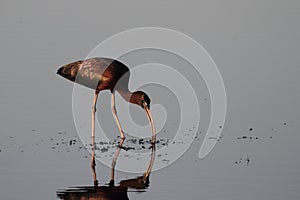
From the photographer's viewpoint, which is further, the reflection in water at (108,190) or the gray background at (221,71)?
the gray background at (221,71)

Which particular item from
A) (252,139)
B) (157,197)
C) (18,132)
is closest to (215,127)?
(252,139)

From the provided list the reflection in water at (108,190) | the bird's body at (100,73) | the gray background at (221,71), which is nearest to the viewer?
the reflection in water at (108,190)

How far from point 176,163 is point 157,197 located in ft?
7.46

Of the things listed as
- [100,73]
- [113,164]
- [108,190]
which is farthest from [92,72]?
[108,190]


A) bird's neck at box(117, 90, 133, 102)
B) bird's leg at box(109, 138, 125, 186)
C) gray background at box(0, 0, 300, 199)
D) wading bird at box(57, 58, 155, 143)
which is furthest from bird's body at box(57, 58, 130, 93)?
bird's leg at box(109, 138, 125, 186)

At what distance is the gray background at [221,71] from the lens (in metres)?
12.2

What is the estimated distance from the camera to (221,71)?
21531 millimetres

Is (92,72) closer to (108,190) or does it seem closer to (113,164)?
(113,164)

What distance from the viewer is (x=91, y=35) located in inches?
1022

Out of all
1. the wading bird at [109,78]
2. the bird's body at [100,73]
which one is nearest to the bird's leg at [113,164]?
the wading bird at [109,78]

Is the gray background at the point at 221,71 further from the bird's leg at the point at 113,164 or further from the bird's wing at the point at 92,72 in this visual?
the bird's wing at the point at 92,72

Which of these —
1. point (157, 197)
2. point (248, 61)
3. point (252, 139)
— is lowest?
point (157, 197)

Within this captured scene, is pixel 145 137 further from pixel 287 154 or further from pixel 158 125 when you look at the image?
pixel 287 154

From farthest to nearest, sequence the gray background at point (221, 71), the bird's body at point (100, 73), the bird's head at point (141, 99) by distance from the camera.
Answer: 1. the bird's body at point (100, 73)
2. the bird's head at point (141, 99)
3. the gray background at point (221, 71)
